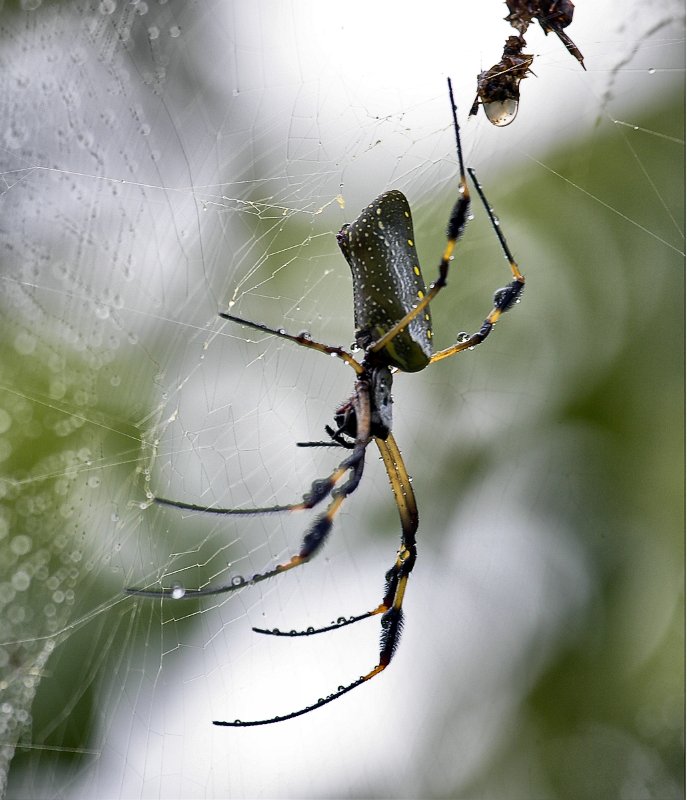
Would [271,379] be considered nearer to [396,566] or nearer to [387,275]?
[396,566]

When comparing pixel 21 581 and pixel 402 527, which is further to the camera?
pixel 21 581

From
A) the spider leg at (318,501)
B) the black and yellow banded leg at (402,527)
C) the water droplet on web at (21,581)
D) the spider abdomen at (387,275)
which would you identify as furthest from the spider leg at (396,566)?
the water droplet on web at (21,581)

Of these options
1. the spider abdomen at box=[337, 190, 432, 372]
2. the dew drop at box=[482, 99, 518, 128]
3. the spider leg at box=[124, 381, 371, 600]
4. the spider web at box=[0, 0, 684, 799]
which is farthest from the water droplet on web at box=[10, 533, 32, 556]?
the dew drop at box=[482, 99, 518, 128]

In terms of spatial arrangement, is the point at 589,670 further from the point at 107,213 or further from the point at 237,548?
the point at 107,213

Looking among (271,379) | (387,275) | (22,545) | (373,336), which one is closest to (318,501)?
(373,336)

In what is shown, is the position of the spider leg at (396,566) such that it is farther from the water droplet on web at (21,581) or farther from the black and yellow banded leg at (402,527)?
the water droplet on web at (21,581)

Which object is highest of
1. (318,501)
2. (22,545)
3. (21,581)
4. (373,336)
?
(373,336)

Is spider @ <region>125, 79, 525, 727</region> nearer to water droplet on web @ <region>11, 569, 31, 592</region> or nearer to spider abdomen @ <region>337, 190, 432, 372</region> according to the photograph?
spider abdomen @ <region>337, 190, 432, 372</region>
